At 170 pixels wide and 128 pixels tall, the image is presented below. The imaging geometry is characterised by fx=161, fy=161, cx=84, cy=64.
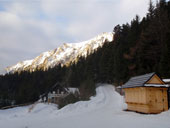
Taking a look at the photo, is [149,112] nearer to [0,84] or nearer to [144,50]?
[144,50]

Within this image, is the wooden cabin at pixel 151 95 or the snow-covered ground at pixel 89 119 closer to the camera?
the snow-covered ground at pixel 89 119

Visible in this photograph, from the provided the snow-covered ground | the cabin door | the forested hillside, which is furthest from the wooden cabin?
the forested hillside

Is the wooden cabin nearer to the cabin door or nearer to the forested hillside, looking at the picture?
the cabin door

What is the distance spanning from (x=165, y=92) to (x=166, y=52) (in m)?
10.4

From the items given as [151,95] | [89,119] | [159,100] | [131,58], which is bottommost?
[89,119]

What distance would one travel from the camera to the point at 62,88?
41.6 m

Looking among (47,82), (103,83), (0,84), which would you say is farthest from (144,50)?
(0,84)

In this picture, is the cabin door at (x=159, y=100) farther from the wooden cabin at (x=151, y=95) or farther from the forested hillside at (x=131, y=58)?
the forested hillside at (x=131, y=58)

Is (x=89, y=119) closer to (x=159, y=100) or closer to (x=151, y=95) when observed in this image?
(x=151, y=95)

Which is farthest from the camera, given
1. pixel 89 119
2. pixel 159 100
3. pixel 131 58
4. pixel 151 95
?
pixel 131 58

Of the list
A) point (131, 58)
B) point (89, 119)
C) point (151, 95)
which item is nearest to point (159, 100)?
point (151, 95)

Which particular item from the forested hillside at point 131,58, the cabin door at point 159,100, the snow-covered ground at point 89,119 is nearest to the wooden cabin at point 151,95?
the cabin door at point 159,100

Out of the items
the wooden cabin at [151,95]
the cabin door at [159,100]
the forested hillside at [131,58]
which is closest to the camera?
the wooden cabin at [151,95]

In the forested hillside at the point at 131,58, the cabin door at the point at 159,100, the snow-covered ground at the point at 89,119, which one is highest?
the forested hillside at the point at 131,58
